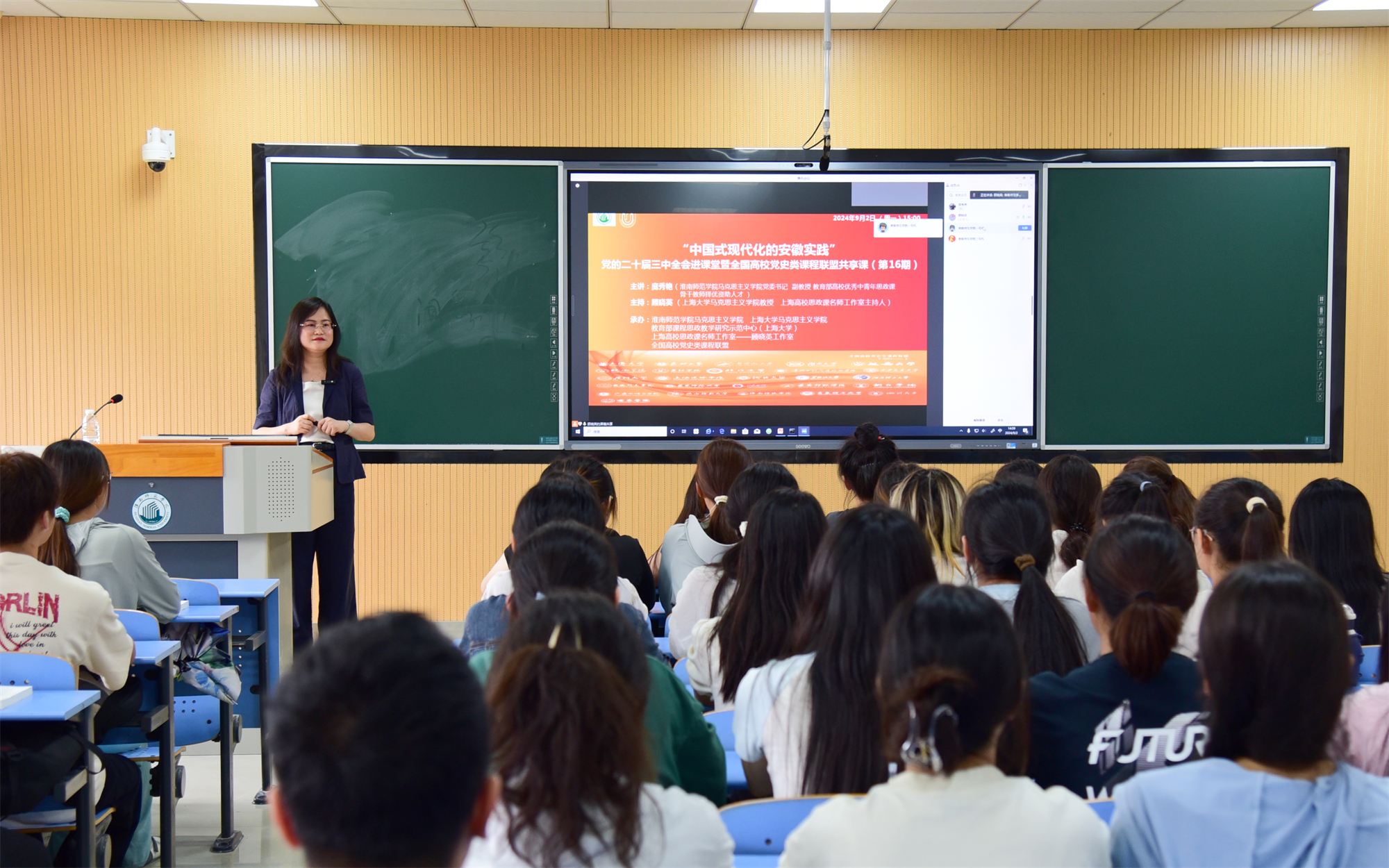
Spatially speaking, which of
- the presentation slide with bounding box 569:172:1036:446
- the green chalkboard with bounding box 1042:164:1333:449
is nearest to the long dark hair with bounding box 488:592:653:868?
the presentation slide with bounding box 569:172:1036:446

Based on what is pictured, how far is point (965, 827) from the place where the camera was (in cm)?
100

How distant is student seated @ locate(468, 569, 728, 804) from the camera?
1.40 meters

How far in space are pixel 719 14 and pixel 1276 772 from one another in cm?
440

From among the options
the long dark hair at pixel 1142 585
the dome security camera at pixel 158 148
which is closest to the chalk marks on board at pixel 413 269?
the dome security camera at pixel 158 148

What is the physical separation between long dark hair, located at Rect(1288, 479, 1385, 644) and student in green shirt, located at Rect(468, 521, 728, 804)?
173 cm

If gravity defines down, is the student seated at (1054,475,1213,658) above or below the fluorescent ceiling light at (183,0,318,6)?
below

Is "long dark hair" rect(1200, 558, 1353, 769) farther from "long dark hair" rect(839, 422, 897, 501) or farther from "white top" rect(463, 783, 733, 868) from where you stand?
"long dark hair" rect(839, 422, 897, 501)

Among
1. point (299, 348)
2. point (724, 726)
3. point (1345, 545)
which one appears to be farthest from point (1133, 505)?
point (299, 348)

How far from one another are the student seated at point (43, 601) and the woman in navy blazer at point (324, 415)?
6.14 feet

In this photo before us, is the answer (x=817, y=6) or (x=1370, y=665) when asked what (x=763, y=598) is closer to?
(x=1370, y=665)

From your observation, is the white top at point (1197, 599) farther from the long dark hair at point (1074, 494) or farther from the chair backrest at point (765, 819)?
the chair backrest at point (765, 819)

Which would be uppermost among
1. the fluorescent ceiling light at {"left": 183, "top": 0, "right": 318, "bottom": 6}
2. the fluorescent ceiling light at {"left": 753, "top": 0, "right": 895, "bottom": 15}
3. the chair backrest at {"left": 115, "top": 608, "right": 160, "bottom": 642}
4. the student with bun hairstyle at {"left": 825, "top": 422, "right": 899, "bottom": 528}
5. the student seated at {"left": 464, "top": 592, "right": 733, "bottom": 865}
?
the fluorescent ceiling light at {"left": 753, "top": 0, "right": 895, "bottom": 15}

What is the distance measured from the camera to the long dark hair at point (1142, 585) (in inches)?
57.2

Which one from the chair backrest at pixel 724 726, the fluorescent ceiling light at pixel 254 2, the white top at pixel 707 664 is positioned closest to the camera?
the chair backrest at pixel 724 726
